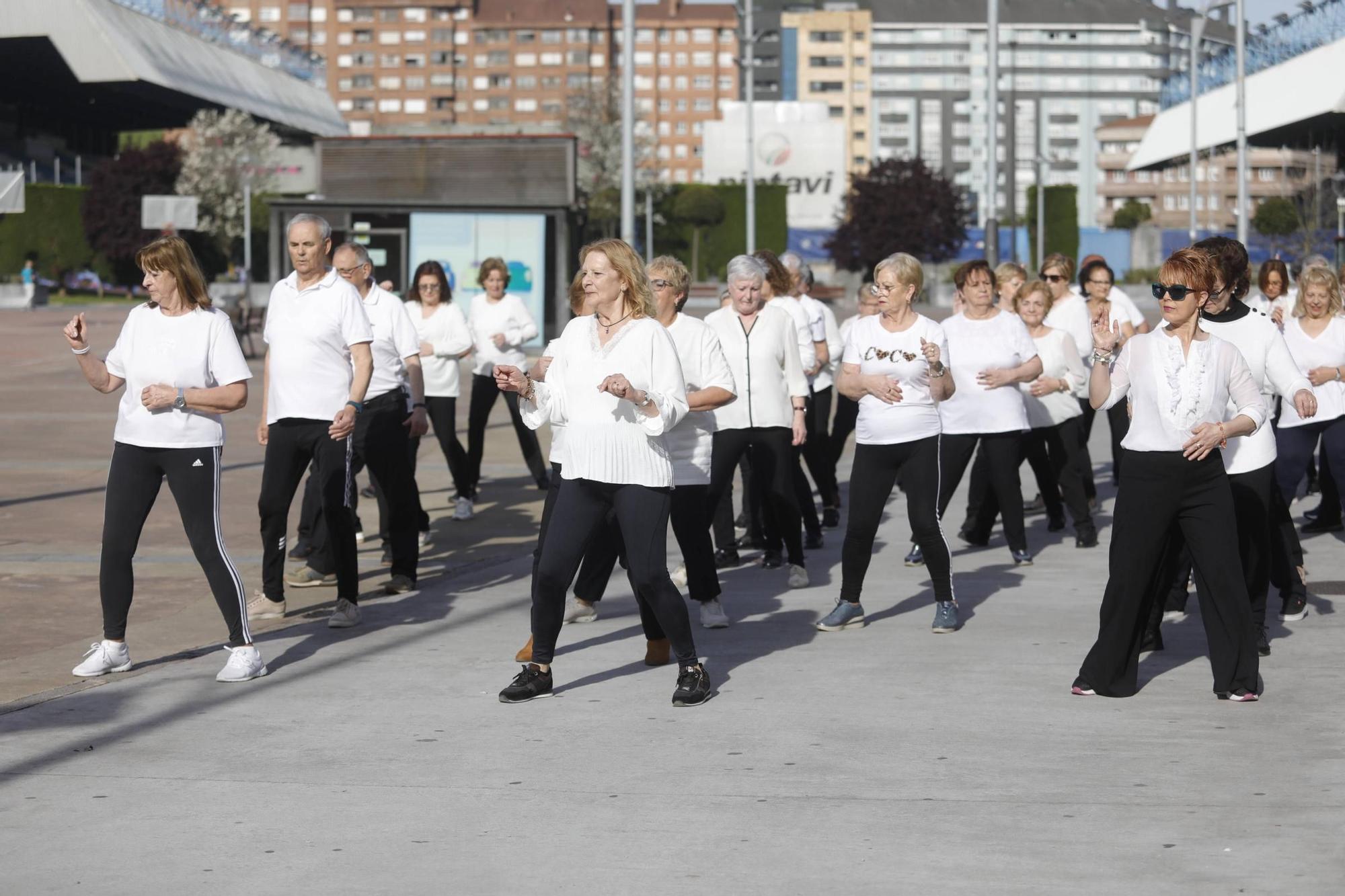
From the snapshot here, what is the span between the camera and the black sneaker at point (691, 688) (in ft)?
22.6

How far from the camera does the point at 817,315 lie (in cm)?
1247

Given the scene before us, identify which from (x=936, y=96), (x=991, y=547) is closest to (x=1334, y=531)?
(x=991, y=547)

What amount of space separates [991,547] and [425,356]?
3.85m

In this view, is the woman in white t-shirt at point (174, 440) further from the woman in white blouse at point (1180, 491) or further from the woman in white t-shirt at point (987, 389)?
the woman in white t-shirt at point (987, 389)

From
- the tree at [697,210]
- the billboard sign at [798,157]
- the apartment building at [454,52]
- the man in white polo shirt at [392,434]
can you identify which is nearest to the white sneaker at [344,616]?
the man in white polo shirt at [392,434]

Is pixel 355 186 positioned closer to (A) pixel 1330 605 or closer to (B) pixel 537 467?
(B) pixel 537 467

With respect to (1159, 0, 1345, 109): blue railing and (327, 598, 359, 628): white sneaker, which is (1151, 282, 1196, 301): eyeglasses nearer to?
(327, 598, 359, 628): white sneaker

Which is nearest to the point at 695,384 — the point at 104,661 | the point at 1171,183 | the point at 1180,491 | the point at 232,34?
the point at 1180,491

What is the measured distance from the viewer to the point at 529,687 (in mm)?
6980

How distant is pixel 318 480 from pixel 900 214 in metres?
69.6

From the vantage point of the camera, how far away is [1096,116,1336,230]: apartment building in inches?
4749

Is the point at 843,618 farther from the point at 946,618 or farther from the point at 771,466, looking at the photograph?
the point at 771,466

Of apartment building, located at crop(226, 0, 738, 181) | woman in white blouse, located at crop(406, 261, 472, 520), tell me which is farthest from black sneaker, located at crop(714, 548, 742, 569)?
apartment building, located at crop(226, 0, 738, 181)

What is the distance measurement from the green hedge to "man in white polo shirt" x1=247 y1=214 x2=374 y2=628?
5821cm
